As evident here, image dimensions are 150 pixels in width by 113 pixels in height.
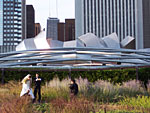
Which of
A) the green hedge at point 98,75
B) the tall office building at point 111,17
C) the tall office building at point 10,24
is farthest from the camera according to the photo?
the tall office building at point 10,24

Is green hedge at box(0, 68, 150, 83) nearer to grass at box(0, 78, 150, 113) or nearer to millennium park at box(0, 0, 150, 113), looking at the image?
millennium park at box(0, 0, 150, 113)

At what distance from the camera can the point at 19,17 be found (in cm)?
16050

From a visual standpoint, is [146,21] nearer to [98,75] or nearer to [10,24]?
[98,75]

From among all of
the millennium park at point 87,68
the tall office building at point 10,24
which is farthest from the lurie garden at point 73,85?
the tall office building at point 10,24

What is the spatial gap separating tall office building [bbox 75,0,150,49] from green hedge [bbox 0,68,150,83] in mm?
69928

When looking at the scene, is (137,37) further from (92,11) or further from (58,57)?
(58,57)

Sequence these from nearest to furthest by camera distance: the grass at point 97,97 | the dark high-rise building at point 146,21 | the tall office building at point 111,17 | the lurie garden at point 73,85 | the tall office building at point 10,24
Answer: the lurie garden at point 73,85 → the grass at point 97,97 → the tall office building at point 111,17 → the dark high-rise building at point 146,21 → the tall office building at point 10,24

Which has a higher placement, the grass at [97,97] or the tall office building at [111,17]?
the tall office building at [111,17]

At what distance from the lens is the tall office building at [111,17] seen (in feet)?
283

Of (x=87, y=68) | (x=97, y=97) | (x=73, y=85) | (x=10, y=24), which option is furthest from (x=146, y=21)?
(x=73, y=85)

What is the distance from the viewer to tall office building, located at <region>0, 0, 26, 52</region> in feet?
513

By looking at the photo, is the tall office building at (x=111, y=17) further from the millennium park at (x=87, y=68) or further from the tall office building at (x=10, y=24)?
the tall office building at (x=10, y=24)

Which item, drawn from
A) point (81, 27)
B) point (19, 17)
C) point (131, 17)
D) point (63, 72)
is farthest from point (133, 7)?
point (19, 17)

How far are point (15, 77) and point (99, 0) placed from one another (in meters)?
72.6
